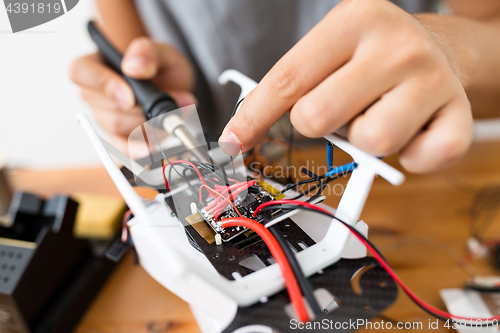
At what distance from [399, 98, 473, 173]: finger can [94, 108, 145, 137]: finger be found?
76 centimetres

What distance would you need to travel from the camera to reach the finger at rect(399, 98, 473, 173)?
275 millimetres

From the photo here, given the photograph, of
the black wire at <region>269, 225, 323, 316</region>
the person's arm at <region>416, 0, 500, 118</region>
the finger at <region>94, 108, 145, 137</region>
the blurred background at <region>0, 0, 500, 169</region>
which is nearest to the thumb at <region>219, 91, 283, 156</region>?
the black wire at <region>269, 225, 323, 316</region>

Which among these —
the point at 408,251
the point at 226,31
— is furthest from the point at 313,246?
the point at 226,31

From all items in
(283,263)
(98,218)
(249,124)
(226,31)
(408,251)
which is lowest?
(408,251)

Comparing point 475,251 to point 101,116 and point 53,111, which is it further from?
point 53,111

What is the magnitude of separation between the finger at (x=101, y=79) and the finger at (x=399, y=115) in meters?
0.59

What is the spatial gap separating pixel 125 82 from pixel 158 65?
0.14m

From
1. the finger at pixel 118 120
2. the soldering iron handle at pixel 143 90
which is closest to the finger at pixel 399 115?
the soldering iron handle at pixel 143 90

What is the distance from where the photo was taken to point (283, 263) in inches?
11.6

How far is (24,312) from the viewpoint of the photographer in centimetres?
49

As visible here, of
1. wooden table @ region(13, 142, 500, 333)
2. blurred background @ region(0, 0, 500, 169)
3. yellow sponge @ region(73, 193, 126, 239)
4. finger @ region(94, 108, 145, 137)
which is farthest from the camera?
blurred background @ region(0, 0, 500, 169)

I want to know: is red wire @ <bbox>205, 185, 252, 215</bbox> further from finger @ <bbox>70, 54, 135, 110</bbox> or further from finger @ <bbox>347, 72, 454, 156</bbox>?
finger @ <bbox>70, 54, 135, 110</bbox>

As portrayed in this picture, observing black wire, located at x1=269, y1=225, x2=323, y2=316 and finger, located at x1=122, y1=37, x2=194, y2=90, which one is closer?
black wire, located at x1=269, y1=225, x2=323, y2=316

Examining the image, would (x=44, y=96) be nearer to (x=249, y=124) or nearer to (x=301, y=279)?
(x=249, y=124)
